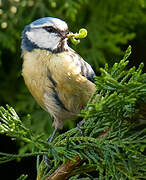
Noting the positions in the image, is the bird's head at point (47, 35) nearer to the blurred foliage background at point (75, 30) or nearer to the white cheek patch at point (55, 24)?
the white cheek patch at point (55, 24)

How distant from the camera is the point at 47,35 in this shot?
1.99 m

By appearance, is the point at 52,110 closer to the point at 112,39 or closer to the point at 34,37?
the point at 34,37

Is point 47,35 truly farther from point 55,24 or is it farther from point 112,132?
point 112,132

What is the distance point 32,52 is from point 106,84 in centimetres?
103

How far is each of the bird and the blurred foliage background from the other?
770 millimetres

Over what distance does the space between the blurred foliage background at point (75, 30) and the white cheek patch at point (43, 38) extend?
68cm

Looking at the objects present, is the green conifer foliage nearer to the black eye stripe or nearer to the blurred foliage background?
the black eye stripe

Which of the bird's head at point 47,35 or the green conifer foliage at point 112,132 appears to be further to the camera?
the bird's head at point 47,35

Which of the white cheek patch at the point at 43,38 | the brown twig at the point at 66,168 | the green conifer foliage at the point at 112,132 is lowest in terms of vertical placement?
the brown twig at the point at 66,168

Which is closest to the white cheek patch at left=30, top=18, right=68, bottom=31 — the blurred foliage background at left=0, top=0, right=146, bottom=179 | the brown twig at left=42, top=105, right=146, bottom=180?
the blurred foliage background at left=0, top=0, right=146, bottom=179

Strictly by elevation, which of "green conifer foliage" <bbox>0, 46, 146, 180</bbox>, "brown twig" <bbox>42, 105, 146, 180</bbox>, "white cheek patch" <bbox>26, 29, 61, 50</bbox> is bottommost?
"brown twig" <bbox>42, 105, 146, 180</bbox>

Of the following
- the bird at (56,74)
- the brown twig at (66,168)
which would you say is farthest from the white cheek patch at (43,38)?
the brown twig at (66,168)

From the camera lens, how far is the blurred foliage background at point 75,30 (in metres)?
2.78

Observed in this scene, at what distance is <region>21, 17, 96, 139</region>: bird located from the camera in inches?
70.1
